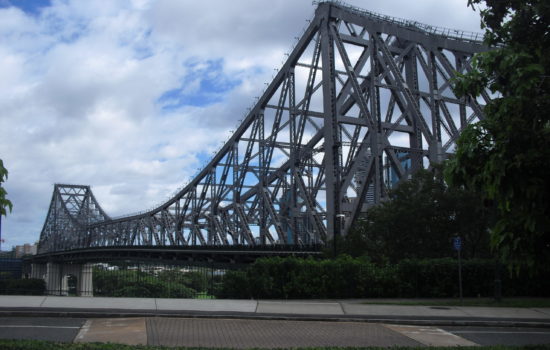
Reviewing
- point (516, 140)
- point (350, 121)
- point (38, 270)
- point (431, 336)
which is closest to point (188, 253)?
point (350, 121)

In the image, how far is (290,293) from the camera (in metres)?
20.4

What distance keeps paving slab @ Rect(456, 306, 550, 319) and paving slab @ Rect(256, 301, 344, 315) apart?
393cm

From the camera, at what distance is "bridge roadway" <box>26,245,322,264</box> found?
150 feet

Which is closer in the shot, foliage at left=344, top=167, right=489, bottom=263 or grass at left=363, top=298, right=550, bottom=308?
grass at left=363, top=298, right=550, bottom=308

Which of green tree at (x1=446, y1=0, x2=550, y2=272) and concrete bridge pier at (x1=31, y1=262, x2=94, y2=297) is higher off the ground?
green tree at (x1=446, y1=0, x2=550, y2=272)

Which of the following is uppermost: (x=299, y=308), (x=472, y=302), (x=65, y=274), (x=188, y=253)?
(x=299, y=308)

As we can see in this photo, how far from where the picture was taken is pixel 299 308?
16.7 m

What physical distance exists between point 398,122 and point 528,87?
40.8m

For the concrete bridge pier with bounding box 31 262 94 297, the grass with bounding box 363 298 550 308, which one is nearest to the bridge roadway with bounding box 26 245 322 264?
Answer: the concrete bridge pier with bounding box 31 262 94 297

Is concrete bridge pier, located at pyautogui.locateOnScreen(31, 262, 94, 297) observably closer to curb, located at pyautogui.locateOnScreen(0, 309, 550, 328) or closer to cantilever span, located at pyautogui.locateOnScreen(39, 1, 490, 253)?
cantilever span, located at pyautogui.locateOnScreen(39, 1, 490, 253)

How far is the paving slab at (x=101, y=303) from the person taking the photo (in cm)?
1563

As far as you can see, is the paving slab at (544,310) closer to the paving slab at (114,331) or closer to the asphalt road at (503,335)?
the asphalt road at (503,335)

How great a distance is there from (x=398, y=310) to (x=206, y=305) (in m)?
5.70

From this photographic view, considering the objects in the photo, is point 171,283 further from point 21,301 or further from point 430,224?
point 430,224
